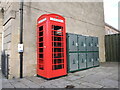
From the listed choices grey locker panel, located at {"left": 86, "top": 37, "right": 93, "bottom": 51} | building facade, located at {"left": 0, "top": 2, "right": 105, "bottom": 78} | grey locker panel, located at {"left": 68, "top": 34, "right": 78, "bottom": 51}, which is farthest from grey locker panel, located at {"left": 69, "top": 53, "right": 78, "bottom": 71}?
building facade, located at {"left": 0, "top": 2, "right": 105, "bottom": 78}

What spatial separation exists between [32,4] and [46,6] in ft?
2.85

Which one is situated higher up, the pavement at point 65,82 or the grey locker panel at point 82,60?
the grey locker panel at point 82,60

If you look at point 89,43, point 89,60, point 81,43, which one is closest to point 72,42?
point 81,43

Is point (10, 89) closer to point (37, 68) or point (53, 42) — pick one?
point (37, 68)

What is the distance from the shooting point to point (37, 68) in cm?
511

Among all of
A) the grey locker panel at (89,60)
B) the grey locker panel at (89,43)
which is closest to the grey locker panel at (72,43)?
the grey locker panel at (89,43)

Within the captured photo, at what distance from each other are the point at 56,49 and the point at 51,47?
0.44 meters

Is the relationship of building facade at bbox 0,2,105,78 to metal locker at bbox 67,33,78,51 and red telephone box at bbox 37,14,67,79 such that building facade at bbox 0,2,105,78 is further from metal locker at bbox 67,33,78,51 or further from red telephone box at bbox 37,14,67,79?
metal locker at bbox 67,33,78,51

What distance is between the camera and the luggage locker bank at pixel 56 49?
4.40 m

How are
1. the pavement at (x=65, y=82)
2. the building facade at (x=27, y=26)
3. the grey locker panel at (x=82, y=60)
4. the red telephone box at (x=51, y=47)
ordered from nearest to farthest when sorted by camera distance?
the pavement at (x=65, y=82)
the red telephone box at (x=51, y=47)
the building facade at (x=27, y=26)
the grey locker panel at (x=82, y=60)

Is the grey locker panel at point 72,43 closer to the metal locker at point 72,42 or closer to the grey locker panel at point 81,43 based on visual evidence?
the metal locker at point 72,42

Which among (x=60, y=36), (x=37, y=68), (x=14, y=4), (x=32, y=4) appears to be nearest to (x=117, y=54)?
(x=60, y=36)

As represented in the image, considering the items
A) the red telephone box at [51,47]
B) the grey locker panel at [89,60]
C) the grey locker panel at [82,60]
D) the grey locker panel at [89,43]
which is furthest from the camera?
the grey locker panel at [89,43]

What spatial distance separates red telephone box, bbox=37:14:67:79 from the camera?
437cm
